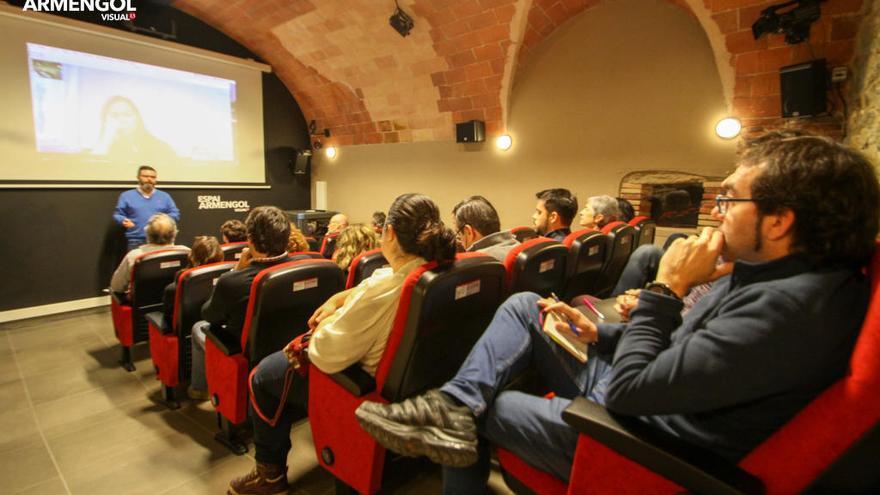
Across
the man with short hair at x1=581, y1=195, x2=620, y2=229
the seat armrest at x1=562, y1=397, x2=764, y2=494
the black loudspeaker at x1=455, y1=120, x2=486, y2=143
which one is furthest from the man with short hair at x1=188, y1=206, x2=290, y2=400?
the black loudspeaker at x1=455, y1=120, x2=486, y2=143

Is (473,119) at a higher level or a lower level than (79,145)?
higher

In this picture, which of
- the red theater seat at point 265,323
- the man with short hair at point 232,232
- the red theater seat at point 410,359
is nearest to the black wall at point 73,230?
the man with short hair at point 232,232

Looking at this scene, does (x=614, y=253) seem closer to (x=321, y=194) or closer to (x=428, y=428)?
(x=428, y=428)

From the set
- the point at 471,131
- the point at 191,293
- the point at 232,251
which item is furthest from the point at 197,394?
the point at 471,131

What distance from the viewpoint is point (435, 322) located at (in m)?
1.31

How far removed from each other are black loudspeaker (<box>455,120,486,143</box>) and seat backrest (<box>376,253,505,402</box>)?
350cm

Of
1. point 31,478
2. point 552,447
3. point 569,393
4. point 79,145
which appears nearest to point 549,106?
point 569,393

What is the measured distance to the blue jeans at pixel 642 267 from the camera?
2.21 meters

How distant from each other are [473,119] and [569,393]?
13.3ft

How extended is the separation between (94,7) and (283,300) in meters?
5.14

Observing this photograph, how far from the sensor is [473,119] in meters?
4.84

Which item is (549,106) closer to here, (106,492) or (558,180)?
(558,180)

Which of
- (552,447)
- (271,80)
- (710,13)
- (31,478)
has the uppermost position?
(271,80)

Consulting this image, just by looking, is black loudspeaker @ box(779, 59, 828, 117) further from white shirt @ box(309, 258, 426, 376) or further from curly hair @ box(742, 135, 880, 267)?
white shirt @ box(309, 258, 426, 376)
